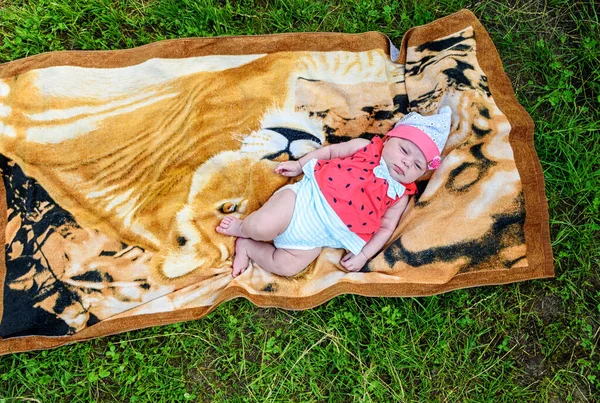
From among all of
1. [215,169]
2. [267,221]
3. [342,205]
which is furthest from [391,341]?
[215,169]

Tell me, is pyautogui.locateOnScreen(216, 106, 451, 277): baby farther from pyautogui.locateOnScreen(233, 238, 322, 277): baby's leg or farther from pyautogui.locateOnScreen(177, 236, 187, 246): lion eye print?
pyautogui.locateOnScreen(177, 236, 187, 246): lion eye print

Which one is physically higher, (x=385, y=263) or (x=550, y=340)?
(x=385, y=263)

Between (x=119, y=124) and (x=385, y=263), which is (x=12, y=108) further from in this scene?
(x=385, y=263)

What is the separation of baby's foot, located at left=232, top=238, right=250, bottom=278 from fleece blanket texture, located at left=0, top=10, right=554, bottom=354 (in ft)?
0.12

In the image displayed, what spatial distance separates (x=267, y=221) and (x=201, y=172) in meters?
0.54

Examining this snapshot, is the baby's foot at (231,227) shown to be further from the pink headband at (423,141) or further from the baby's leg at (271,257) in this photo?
the pink headband at (423,141)

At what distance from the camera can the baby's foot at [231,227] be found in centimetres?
254

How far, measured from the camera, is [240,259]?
2539 millimetres

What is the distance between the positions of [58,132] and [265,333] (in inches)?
63.1

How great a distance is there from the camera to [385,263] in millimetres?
2508

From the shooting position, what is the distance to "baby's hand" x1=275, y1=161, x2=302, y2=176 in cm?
263

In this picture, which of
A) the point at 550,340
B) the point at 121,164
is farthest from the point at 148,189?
the point at 550,340

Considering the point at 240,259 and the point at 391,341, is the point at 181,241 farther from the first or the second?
the point at 391,341

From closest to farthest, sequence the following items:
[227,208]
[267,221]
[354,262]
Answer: [267,221] → [354,262] → [227,208]
